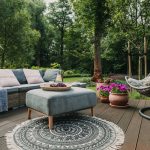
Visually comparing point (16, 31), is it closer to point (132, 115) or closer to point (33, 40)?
point (33, 40)

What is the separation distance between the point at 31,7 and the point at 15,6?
6.76 m

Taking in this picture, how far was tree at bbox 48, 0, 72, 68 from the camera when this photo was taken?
1891 centimetres

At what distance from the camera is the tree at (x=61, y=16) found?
62.0 feet

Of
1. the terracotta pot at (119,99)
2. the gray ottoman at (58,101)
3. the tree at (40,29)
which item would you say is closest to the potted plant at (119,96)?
the terracotta pot at (119,99)

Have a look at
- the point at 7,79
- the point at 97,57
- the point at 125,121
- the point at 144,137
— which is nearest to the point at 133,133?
the point at 144,137

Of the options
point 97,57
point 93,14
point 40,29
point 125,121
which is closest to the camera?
point 125,121

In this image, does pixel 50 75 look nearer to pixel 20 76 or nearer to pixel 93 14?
pixel 20 76

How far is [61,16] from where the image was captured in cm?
1892

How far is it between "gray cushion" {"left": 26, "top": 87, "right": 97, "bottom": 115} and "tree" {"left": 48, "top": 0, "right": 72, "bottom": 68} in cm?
1494

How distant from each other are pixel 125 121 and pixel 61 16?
53.3ft

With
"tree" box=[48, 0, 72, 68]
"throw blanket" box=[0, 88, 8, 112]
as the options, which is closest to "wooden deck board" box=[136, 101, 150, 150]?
"throw blanket" box=[0, 88, 8, 112]

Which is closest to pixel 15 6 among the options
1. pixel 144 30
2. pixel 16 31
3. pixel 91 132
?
pixel 16 31

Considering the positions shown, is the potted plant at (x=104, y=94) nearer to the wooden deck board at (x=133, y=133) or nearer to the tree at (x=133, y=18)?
the wooden deck board at (x=133, y=133)

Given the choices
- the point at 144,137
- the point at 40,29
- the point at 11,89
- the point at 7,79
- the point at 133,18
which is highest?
the point at 40,29
